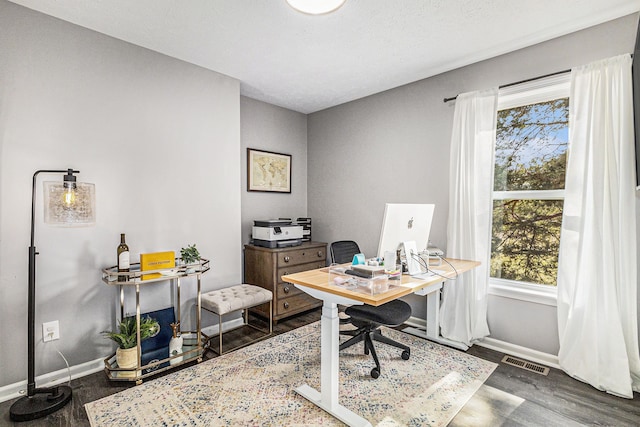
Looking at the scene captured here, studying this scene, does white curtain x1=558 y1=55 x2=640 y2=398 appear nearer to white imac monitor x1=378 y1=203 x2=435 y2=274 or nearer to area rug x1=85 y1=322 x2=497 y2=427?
area rug x1=85 y1=322 x2=497 y2=427

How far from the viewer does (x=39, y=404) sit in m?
1.89

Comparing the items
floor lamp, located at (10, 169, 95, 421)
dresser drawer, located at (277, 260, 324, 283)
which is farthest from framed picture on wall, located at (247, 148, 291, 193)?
floor lamp, located at (10, 169, 95, 421)

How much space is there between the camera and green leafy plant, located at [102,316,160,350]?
2.22m

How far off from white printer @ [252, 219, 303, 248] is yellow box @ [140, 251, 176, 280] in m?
1.16

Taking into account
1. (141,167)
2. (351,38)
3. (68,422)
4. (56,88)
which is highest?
(351,38)

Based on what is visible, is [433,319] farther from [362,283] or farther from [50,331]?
[50,331]

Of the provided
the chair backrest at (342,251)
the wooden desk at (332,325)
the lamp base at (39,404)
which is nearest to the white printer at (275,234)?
the chair backrest at (342,251)

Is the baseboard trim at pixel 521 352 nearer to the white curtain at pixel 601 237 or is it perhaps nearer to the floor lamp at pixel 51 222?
the white curtain at pixel 601 237

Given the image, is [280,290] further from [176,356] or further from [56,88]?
[56,88]

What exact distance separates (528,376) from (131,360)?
2.89m

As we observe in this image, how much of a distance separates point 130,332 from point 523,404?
9.01 feet

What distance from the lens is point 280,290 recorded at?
11.0ft

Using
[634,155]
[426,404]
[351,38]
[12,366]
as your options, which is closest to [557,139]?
[634,155]

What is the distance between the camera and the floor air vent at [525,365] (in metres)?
2.34
